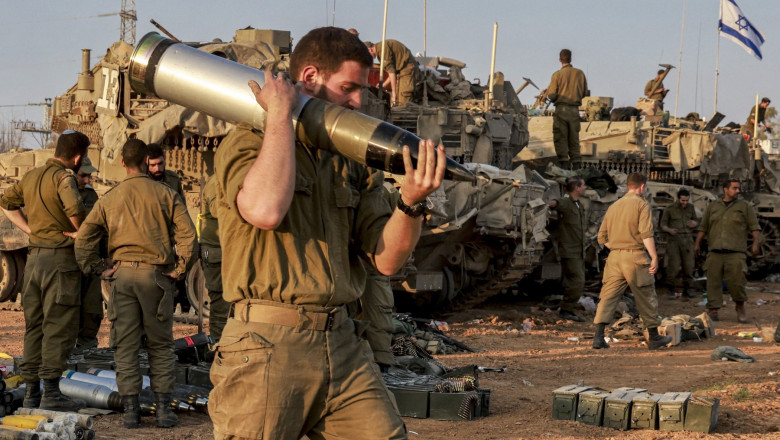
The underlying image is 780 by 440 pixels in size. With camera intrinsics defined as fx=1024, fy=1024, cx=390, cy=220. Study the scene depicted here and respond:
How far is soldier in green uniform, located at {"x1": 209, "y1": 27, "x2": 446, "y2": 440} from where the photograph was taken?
9.84 ft

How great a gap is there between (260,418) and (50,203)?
182 inches

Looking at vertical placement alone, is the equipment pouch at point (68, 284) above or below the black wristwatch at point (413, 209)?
below

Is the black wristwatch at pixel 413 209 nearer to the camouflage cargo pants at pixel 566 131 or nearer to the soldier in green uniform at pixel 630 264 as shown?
the soldier in green uniform at pixel 630 264

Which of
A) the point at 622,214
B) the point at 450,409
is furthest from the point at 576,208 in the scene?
the point at 450,409

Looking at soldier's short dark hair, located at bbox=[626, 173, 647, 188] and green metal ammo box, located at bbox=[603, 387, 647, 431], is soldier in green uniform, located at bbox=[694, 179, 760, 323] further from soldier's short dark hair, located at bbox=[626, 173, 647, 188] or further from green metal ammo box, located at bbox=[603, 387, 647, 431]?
green metal ammo box, located at bbox=[603, 387, 647, 431]

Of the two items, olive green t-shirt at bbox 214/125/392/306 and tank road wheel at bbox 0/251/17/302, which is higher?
olive green t-shirt at bbox 214/125/392/306

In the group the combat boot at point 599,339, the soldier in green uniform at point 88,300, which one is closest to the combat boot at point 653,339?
the combat boot at point 599,339

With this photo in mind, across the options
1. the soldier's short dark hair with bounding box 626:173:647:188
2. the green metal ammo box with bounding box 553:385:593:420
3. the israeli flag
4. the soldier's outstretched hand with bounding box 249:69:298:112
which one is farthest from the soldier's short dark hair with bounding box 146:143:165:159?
the israeli flag

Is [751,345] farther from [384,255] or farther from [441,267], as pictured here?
[384,255]

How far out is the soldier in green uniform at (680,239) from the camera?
18.2 m

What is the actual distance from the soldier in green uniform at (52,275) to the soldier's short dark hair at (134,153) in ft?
1.94

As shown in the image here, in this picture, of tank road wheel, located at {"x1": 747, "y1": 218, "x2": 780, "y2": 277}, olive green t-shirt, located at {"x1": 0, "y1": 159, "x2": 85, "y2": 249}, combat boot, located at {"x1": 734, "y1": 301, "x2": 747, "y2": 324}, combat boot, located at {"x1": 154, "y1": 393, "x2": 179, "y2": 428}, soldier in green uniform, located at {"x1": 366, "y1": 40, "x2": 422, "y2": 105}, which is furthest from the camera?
tank road wheel, located at {"x1": 747, "y1": 218, "x2": 780, "y2": 277}

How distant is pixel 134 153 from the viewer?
677 centimetres

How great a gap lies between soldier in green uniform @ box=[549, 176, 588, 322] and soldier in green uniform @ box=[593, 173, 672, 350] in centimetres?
288
